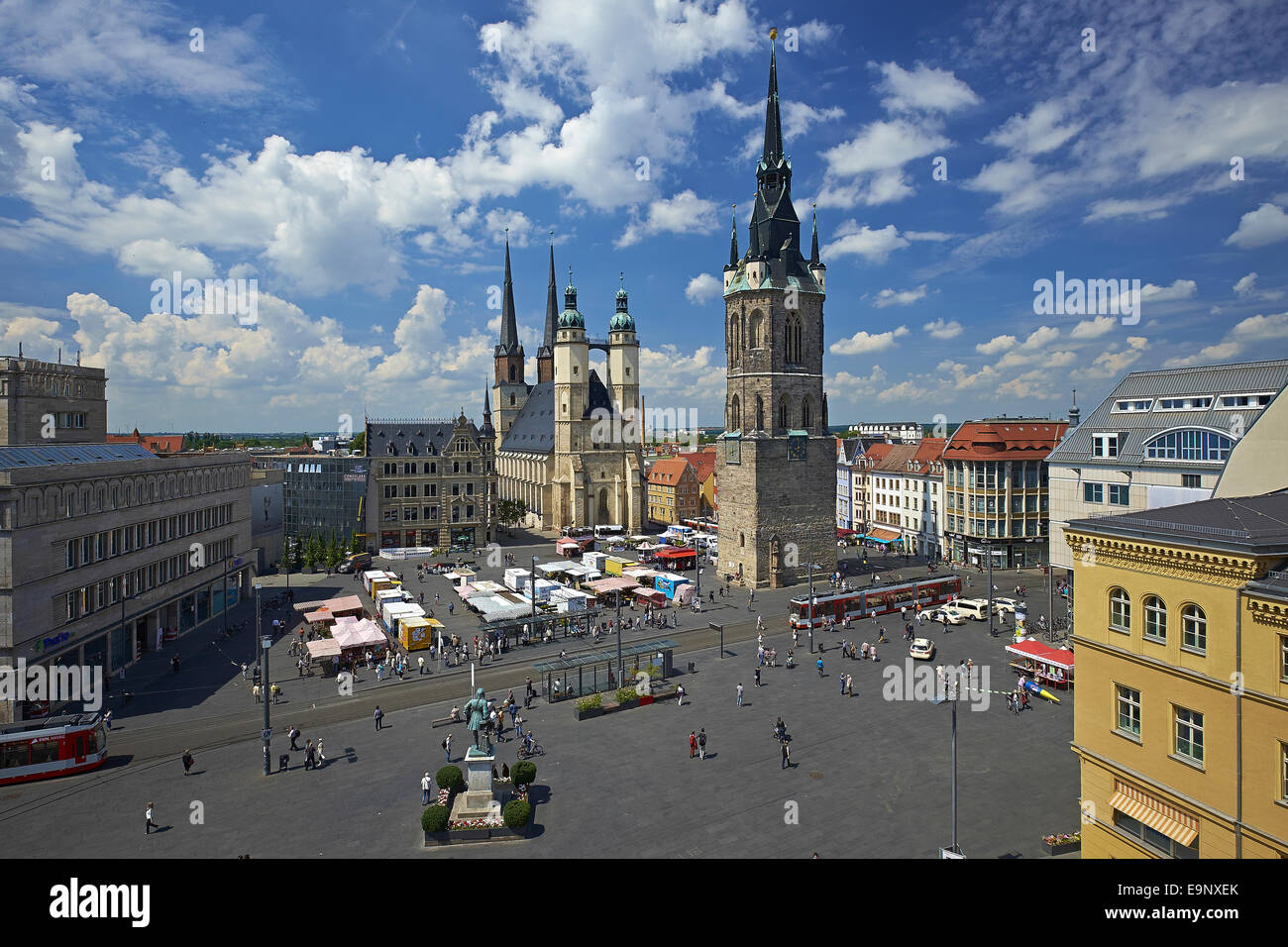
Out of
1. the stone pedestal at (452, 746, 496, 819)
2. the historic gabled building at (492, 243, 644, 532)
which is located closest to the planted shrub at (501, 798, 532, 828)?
the stone pedestal at (452, 746, 496, 819)

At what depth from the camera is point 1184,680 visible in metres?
16.4

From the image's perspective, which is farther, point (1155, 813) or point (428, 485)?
point (428, 485)

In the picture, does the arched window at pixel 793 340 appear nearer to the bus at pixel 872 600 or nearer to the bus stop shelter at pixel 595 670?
the bus at pixel 872 600

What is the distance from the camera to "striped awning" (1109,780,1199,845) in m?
16.1

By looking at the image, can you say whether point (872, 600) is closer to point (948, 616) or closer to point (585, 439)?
point (948, 616)

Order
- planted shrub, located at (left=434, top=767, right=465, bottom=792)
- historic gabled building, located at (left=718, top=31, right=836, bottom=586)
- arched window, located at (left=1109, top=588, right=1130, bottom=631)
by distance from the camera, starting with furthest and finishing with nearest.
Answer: historic gabled building, located at (left=718, top=31, right=836, bottom=586)
planted shrub, located at (left=434, top=767, right=465, bottom=792)
arched window, located at (left=1109, top=588, right=1130, bottom=631)

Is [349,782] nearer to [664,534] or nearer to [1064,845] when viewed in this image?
[1064,845]

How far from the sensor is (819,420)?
211 ft

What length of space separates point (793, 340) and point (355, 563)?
47.7 meters

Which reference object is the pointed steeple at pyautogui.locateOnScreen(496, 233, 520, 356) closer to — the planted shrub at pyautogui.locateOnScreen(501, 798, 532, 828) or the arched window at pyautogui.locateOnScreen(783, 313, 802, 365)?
the arched window at pyautogui.locateOnScreen(783, 313, 802, 365)

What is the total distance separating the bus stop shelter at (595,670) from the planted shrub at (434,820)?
13.5 metres

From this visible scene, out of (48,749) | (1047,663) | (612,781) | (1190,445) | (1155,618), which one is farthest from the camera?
(1190,445)

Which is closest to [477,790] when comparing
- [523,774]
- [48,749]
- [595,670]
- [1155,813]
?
[523,774]

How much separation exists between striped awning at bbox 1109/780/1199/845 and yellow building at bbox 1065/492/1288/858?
24mm
